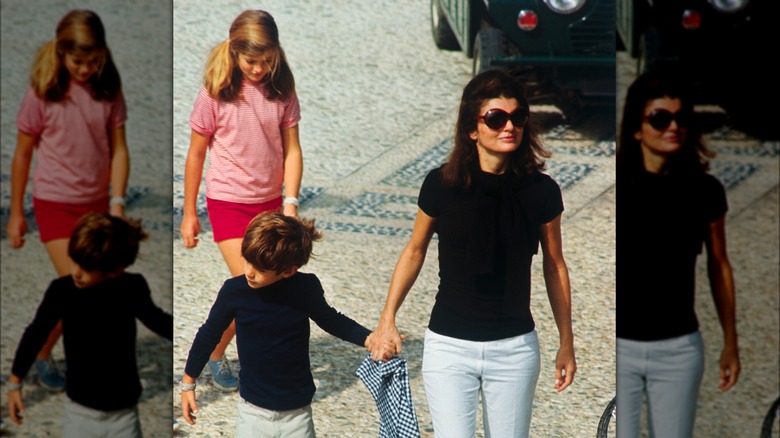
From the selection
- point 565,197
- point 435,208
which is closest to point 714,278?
point 565,197

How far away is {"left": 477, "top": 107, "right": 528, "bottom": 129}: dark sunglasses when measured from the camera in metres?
5.96

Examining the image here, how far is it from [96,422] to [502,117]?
7.81 feet

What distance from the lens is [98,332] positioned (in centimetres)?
623

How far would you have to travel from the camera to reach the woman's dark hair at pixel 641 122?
592 cm

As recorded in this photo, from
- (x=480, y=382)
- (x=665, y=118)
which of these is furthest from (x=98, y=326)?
(x=665, y=118)

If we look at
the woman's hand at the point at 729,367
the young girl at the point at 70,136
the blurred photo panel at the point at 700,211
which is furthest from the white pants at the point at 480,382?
the young girl at the point at 70,136

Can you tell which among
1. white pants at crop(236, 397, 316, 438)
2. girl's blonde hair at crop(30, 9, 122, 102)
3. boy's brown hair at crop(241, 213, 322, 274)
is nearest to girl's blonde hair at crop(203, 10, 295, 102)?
girl's blonde hair at crop(30, 9, 122, 102)

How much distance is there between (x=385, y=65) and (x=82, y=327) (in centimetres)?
188

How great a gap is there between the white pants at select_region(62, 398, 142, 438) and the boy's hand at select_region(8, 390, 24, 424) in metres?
0.21

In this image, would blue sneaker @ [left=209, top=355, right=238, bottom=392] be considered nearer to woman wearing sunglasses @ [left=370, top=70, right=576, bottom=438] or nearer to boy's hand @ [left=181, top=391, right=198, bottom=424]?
boy's hand @ [left=181, top=391, right=198, bottom=424]

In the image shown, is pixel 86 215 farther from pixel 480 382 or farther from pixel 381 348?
pixel 480 382

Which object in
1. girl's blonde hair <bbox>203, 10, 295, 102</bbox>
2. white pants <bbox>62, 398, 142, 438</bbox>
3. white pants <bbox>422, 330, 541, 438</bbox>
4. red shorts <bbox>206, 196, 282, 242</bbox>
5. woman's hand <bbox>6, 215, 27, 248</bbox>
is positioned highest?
girl's blonde hair <bbox>203, 10, 295, 102</bbox>

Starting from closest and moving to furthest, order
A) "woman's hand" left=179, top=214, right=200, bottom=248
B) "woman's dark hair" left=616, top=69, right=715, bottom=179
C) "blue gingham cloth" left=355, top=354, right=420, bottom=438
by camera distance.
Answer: "woman's dark hair" left=616, top=69, right=715, bottom=179, "blue gingham cloth" left=355, top=354, right=420, bottom=438, "woman's hand" left=179, top=214, right=200, bottom=248

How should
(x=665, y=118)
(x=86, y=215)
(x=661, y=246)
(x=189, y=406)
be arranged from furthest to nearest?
(x=189, y=406) → (x=86, y=215) → (x=661, y=246) → (x=665, y=118)
